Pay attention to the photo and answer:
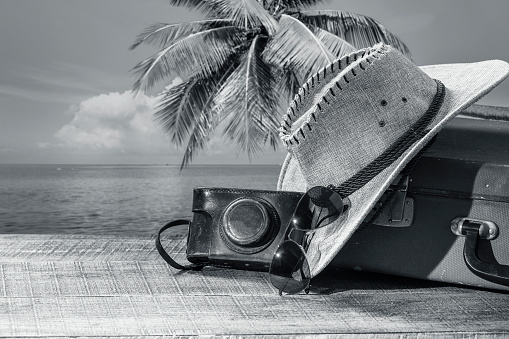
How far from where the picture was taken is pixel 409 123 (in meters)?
1.00

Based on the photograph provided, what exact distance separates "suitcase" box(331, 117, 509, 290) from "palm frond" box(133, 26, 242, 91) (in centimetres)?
838

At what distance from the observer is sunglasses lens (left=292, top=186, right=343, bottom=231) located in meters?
0.96

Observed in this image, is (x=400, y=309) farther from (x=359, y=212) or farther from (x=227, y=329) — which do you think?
(x=227, y=329)

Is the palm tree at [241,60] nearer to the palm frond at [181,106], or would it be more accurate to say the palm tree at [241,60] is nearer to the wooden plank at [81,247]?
the palm frond at [181,106]

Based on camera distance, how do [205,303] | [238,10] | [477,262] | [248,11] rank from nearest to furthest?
[205,303]
[477,262]
[248,11]
[238,10]

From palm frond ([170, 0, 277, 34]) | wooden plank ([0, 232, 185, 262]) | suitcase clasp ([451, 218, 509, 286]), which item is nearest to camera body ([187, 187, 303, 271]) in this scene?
wooden plank ([0, 232, 185, 262])

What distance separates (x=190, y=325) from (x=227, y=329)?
0.05 metres

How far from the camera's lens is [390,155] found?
3.24ft

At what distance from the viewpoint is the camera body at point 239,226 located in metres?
1.02

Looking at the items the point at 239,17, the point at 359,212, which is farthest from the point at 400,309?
the point at 239,17

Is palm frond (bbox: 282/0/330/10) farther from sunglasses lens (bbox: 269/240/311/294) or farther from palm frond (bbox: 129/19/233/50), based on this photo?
sunglasses lens (bbox: 269/240/311/294)

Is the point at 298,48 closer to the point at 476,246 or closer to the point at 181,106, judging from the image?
the point at 181,106

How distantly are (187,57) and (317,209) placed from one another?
28.3 feet

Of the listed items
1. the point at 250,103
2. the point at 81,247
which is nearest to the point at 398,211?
the point at 81,247
